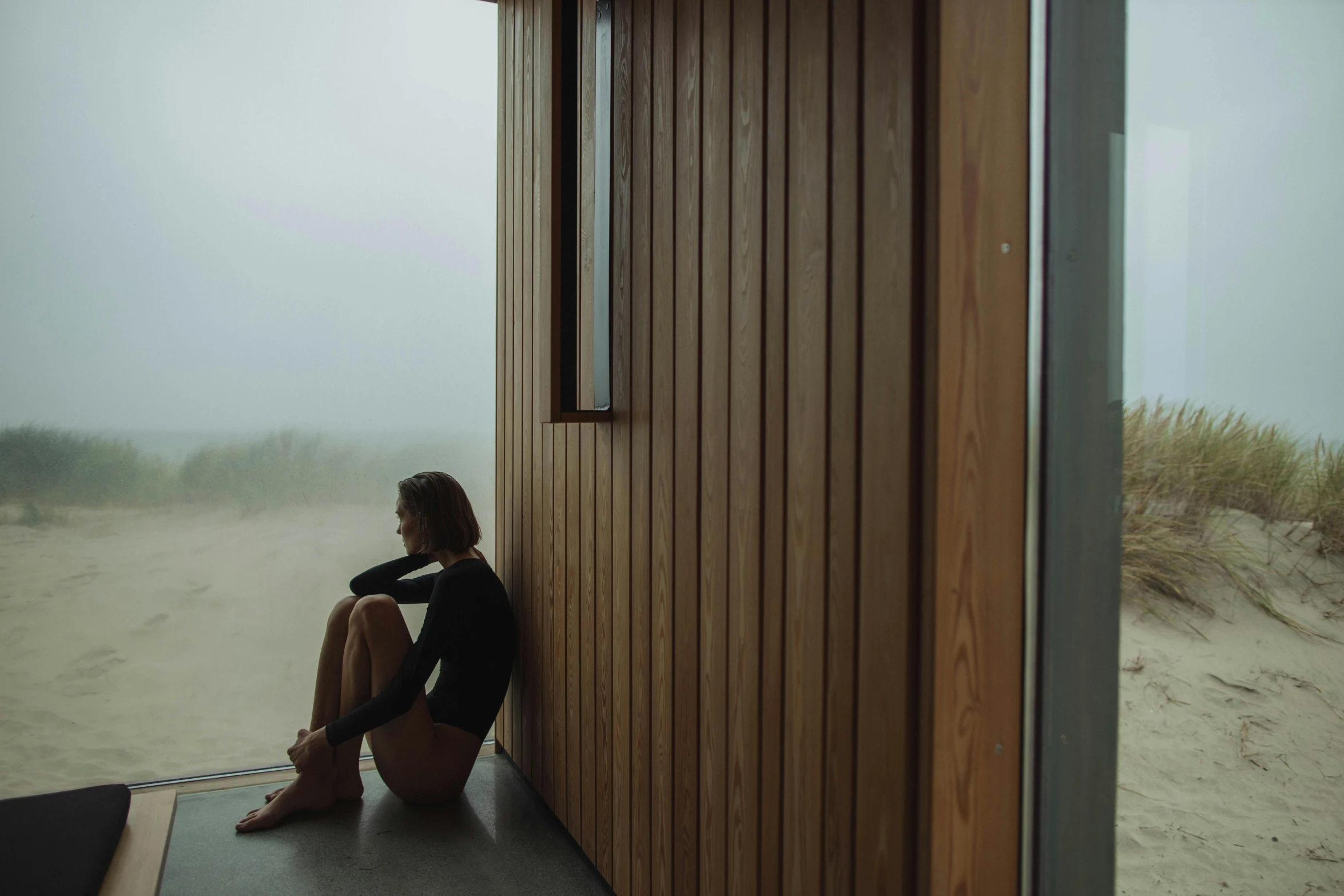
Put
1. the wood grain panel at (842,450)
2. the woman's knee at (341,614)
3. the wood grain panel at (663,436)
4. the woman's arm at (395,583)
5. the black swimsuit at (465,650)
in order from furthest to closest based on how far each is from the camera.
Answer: the woman's arm at (395,583)
the woman's knee at (341,614)
the black swimsuit at (465,650)
the wood grain panel at (663,436)
the wood grain panel at (842,450)

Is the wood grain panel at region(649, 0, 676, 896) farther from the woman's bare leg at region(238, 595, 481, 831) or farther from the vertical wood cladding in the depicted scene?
the woman's bare leg at region(238, 595, 481, 831)

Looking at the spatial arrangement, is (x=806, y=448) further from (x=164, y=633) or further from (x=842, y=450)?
(x=164, y=633)

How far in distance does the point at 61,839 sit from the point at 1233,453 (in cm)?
298

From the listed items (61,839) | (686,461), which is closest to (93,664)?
(61,839)

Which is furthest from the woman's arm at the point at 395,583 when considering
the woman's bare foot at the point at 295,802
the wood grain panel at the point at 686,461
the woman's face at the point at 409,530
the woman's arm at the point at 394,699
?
the wood grain panel at the point at 686,461

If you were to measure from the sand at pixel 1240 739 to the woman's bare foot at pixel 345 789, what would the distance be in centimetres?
250

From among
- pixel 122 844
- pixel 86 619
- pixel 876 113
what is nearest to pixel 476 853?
pixel 122 844

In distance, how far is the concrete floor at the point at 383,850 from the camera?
7.70ft

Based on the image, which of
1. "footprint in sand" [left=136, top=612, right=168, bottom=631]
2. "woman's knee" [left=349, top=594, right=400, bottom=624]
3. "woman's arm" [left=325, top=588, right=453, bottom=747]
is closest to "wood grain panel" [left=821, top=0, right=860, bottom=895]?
"woman's arm" [left=325, top=588, right=453, bottom=747]

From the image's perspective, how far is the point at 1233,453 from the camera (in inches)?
37.4

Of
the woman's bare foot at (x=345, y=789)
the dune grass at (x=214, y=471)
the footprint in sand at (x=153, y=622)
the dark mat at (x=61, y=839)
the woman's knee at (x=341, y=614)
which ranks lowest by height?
the woman's bare foot at (x=345, y=789)

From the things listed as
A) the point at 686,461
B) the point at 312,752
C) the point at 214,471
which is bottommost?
the point at 312,752

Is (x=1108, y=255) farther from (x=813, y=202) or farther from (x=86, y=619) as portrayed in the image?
(x=86, y=619)

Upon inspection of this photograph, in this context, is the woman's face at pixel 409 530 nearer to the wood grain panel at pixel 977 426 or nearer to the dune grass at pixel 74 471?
the dune grass at pixel 74 471
